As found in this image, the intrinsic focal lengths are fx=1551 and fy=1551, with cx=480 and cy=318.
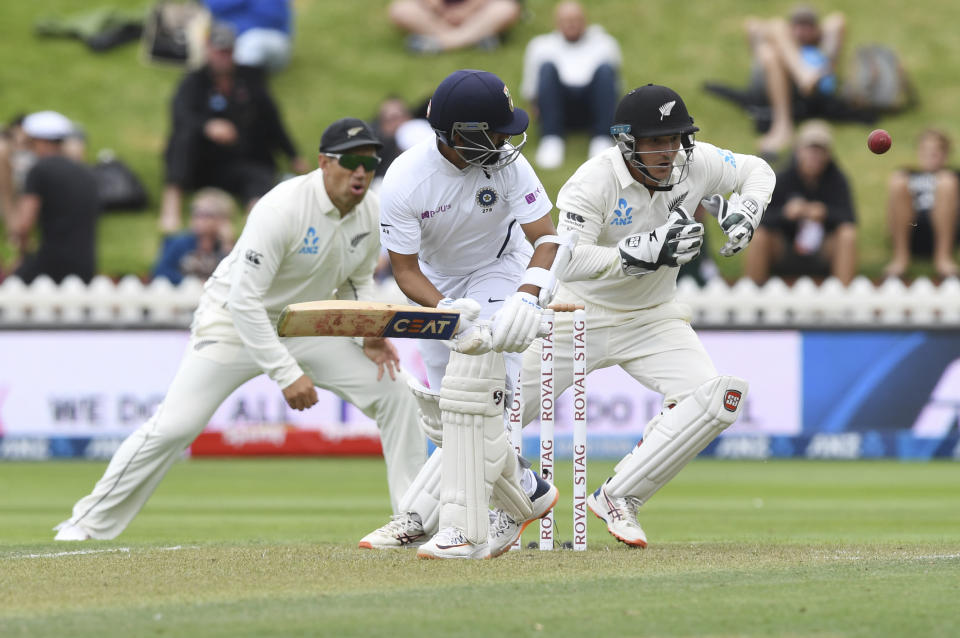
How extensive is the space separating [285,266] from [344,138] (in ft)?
1.95

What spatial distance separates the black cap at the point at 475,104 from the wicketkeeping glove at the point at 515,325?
66cm

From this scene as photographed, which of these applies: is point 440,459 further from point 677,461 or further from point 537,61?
point 537,61

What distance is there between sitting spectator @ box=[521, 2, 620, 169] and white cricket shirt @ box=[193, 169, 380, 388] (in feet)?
25.4

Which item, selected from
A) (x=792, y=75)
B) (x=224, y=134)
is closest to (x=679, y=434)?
(x=224, y=134)

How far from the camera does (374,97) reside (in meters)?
17.1

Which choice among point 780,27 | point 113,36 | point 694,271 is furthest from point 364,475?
point 113,36

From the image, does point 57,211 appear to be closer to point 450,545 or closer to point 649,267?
point 649,267

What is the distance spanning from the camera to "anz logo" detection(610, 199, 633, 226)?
5918 mm

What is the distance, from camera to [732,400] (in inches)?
227

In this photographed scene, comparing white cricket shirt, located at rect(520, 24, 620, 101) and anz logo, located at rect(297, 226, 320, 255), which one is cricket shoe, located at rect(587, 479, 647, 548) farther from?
white cricket shirt, located at rect(520, 24, 620, 101)

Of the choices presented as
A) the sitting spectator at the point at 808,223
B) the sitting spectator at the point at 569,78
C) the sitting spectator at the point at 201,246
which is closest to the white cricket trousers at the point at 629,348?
the sitting spectator at the point at 201,246

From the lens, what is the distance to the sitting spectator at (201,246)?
11875mm

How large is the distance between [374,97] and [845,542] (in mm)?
11828

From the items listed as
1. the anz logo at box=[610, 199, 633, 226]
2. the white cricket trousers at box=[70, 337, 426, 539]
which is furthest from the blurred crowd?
the anz logo at box=[610, 199, 633, 226]
